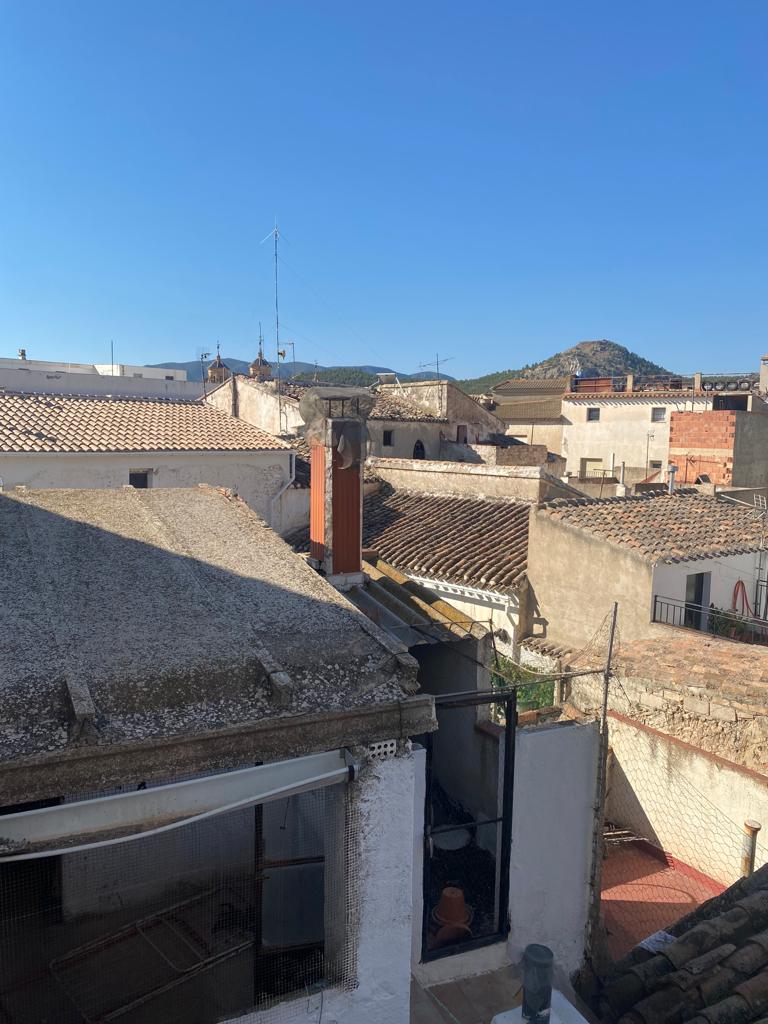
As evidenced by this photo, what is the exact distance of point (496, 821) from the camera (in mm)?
5293

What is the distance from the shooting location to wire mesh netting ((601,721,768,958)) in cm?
692

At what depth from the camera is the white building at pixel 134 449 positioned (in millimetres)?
15844

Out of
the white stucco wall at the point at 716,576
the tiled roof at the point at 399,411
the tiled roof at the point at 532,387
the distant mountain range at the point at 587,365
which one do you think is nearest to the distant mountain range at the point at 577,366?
the distant mountain range at the point at 587,365

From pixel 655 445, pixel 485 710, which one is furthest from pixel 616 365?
pixel 485 710

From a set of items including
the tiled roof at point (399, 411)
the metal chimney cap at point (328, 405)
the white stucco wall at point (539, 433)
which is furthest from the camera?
the white stucco wall at point (539, 433)

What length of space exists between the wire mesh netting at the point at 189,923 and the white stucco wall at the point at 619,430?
29.1 m

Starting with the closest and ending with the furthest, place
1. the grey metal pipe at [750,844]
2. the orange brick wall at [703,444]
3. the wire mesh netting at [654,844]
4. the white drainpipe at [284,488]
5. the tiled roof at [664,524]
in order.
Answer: the grey metal pipe at [750,844] < the wire mesh netting at [654,844] < the tiled roof at [664,524] < the white drainpipe at [284,488] < the orange brick wall at [703,444]

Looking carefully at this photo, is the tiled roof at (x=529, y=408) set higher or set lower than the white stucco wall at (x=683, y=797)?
higher

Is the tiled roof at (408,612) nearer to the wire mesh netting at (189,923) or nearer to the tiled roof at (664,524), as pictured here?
the wire mesh netting at (189,923)

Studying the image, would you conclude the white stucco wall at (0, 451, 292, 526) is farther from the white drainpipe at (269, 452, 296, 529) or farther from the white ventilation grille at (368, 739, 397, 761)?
the white ventilation grille at (368, 739, 397, 761)

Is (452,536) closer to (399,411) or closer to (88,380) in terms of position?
(399,411)

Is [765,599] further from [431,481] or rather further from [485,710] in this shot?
[485,710]

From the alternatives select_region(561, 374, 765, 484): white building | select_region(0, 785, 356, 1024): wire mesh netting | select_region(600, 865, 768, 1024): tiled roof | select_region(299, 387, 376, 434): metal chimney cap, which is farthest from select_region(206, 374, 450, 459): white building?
select_region(600, 865, 768, 1024): tiled roof

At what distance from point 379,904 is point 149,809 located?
4.16 ft
